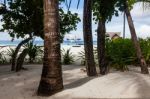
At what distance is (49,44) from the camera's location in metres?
11.2

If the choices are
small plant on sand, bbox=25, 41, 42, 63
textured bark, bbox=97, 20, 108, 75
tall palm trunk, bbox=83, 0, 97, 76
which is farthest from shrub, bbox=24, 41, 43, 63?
tall palm trunk, bbox=83, 0, 97, 76

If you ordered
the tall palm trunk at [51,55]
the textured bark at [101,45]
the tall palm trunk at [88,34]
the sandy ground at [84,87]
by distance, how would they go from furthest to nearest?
the textured bark at [101,45] < the tall palm trunk at [88,34] < the tall palm trunk at [51,55] < the sandy ground at [84,87]

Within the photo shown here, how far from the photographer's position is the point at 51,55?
1121 centimetres

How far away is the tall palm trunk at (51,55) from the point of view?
36.8ft

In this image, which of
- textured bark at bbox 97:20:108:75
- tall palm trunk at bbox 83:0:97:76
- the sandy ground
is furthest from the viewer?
textured bark at bbox 97:20:108:75

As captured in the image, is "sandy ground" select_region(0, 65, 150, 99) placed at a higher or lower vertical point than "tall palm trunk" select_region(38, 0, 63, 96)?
lower

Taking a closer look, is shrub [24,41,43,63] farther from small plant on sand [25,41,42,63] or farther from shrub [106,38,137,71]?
shrub [106,38,137,71]

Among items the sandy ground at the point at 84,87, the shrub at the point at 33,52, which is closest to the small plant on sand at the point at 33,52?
the shrub at the point at 33,52

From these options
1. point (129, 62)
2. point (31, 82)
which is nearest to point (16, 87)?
point (31, 82)

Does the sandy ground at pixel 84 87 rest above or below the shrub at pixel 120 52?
below

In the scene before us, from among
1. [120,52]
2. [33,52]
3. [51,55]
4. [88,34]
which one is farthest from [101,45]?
[33,52]

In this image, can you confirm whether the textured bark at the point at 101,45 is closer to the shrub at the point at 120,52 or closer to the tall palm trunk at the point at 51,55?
the shrub at the point at 120,52

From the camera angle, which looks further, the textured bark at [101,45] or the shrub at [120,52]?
the shrub at [120,52]

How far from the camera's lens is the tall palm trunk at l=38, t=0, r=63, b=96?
36.8 ft
